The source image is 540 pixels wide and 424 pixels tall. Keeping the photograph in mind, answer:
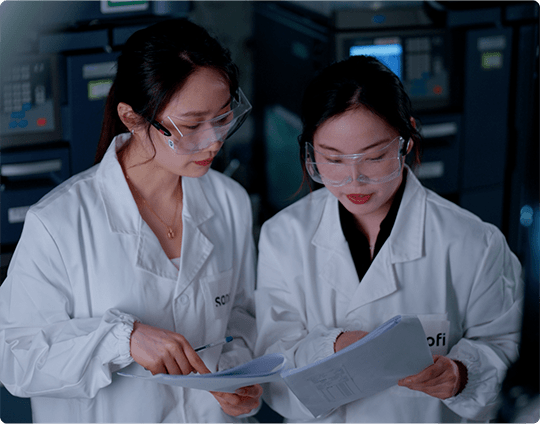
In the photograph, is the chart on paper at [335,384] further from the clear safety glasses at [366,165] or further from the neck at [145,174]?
the neck at [145,174]

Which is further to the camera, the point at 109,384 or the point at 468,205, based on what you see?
the point at 468,205

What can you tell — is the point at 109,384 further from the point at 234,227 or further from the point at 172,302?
the point at 234,227

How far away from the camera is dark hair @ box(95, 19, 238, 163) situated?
139cm

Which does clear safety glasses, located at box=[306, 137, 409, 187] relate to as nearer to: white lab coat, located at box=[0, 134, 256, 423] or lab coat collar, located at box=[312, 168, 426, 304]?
lab coat collar, located at box=[312, 168, 426, 304]

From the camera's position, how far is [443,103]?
2.52 meters

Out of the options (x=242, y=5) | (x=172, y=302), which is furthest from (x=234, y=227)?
(x=242, y=5)

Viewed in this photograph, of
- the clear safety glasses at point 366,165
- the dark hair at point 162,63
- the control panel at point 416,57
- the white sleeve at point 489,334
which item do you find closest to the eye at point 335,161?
the clear safety glasses at point 366,165

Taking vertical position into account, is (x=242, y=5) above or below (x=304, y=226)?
above

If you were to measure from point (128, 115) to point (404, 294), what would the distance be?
787 mm

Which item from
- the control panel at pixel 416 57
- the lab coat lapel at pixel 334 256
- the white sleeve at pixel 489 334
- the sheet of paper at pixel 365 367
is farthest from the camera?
the control panel at pixel 416 57

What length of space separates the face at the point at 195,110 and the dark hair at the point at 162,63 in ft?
0.06

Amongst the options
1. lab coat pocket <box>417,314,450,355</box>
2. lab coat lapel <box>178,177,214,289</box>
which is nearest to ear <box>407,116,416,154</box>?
lab coat pocket <box>417,314,450,355</box>

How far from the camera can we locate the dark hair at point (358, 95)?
4.54 feet

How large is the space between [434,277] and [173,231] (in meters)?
0.66
